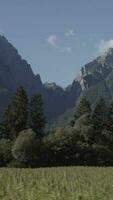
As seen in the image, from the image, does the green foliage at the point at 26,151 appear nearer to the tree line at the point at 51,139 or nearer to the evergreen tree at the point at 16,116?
the tree line at the point at 51,139

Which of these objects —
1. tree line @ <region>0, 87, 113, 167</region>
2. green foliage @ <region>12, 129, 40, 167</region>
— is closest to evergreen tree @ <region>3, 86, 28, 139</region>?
tree line @ <region>0, 87, 113, 167</region>

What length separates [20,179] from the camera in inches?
2375

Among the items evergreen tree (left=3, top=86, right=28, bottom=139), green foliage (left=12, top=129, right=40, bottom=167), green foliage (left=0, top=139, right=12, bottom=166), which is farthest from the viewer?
evergreen tree (left=3, top=86, right=28, bottom=139)

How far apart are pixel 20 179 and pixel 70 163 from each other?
148 ft

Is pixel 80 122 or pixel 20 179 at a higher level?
pixel 80 122

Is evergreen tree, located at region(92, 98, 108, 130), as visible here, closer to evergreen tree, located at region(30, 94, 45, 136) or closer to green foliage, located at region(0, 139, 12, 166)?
evergreen tree, located at region(30, 94, 45, 136)

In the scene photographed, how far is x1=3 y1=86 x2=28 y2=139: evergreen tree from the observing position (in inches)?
4619

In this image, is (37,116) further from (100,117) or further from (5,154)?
(5,154)

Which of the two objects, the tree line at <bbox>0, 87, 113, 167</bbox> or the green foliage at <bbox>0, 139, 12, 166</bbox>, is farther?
the green foliage at <bbox>0, 139, 12, 166</bbox>

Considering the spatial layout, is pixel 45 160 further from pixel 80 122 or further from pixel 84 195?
pixel 84 195

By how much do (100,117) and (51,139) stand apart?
22059 mm

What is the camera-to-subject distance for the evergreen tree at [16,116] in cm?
11731

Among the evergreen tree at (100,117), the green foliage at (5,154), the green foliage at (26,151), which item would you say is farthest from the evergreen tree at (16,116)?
the evergreen tree at (100,117)

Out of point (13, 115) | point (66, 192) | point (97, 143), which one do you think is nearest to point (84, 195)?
point (66, 192)
